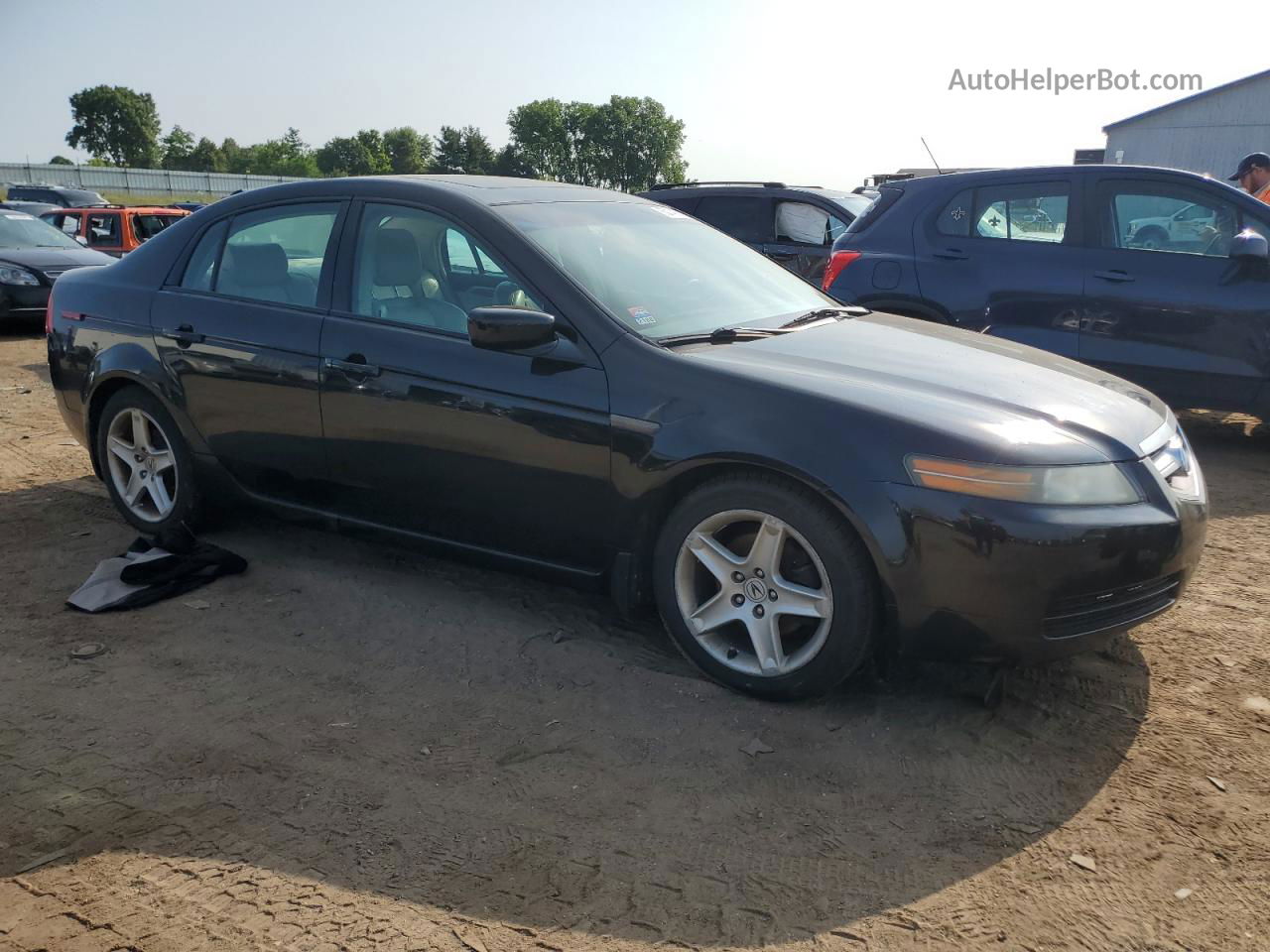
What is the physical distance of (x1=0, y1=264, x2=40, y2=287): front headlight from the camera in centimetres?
1268

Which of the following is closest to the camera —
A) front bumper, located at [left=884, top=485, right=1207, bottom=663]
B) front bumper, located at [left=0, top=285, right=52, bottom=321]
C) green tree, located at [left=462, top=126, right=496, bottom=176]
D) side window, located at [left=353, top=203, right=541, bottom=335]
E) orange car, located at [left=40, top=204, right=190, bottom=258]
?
front bumper, located at [left=884, top=485, right=1207, bottom=663]

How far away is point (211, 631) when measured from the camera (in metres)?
4.16

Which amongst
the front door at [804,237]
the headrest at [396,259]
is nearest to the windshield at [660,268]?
the headrest at [396,259]

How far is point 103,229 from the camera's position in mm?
16094

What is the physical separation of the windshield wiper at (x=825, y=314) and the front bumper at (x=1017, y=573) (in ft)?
4.44

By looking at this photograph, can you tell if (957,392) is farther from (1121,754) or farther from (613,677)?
(613,677)

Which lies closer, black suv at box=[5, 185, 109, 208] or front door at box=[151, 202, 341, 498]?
front door at box=[151, 202, 341, 498]

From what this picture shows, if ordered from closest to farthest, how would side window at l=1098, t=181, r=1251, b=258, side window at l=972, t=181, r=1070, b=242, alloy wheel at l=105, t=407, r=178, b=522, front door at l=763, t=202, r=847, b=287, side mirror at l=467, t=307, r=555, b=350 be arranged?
side mirror at l=467, t=307, r=555, b=350 < alloy wheel at l=105, t=407, r=178, b=522 < side window at l=1098, t=181, r=1251, b=258 < side window at l=972, t=181, r=1070, b=242 < front door at l=763, t=202, r=847, b=287

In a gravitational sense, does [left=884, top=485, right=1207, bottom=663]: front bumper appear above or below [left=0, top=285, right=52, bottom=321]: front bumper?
below

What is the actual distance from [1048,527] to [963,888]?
106 centimetres

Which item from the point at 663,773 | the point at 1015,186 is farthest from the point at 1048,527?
the point at 1015,186

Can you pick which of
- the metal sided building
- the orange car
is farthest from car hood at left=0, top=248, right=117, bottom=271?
the metal sided building

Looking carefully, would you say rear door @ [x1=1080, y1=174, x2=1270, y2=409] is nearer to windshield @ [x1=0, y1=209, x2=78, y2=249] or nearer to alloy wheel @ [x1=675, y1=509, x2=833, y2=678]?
alloy wheel @ [x1=675, y1=509, x2=833, y2=678]

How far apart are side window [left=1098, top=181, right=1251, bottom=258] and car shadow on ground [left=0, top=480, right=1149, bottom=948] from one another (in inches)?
153
